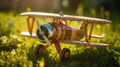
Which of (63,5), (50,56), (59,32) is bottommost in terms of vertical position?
(63,5)

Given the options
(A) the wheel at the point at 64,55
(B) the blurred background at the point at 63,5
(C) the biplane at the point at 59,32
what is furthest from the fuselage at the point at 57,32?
(B) the blurred background at the point at 63,5

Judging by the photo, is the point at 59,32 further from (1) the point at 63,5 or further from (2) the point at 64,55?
(1) the point at 63,5

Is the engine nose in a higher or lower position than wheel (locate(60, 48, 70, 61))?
higher

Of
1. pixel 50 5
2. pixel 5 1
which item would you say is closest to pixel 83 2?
pixel 50 5

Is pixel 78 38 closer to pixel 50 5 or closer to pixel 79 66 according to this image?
pixel 79 66

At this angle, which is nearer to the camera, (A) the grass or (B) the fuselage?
(A) the grass

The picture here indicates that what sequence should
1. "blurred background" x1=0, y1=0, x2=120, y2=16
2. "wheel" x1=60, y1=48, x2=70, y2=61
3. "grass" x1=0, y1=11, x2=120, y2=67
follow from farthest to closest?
1. "blurred background" x1=0, y1=0, x2=120, y2=16
2. "wheel" x1=60, y1=48, x2=70, y2=61
3. "grass" x1=0, y1=11, x2=120, y2=67

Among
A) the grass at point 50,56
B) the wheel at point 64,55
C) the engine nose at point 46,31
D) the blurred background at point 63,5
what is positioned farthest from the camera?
the blurred background at point 63,5

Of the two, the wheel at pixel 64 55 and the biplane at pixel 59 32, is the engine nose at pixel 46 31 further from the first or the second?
the wheel at pixel 64 55

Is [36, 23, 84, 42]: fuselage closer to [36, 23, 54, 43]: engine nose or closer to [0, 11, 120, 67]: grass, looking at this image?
[36, 23, 54, 43]: engine nose

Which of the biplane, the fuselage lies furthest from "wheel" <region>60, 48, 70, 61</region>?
the fuselage

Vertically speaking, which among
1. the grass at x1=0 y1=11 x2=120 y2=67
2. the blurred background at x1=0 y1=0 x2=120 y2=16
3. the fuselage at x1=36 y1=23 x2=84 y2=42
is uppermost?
the fuselage at x1=36 y1=23 x2=84 y2=42

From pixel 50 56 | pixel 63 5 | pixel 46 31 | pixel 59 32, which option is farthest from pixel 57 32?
pixel 63 5
